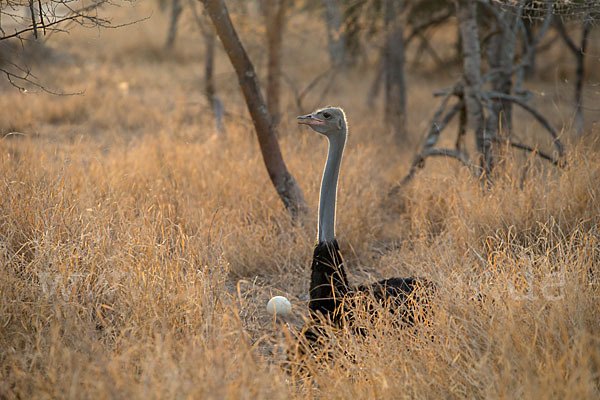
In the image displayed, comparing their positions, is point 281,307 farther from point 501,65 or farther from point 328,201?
point 501,65

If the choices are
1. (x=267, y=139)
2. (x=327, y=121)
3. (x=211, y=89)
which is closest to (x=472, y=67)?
(x=267, y=139)

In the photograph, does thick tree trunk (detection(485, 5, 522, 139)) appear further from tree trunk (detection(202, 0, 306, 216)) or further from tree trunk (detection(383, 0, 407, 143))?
tree trunk (detection(202, 0, 306, 216))

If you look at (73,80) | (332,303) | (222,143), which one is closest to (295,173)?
(222,143)

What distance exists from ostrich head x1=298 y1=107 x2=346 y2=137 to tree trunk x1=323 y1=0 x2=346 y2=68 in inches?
264

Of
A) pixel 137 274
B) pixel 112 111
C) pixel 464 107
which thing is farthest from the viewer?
pixel 112 111

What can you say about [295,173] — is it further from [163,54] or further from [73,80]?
[163,54]

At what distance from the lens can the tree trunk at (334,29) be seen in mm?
11543

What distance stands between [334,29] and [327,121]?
9.04 m

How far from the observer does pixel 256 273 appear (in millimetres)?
4219

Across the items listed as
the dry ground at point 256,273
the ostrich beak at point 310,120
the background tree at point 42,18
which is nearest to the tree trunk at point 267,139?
the dry ground at point 256,273

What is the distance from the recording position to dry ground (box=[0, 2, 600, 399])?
7.15 ft

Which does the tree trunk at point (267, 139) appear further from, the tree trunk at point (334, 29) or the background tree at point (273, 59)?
the tree trunk at point (334, 29)

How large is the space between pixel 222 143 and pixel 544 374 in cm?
484

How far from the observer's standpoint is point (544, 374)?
210cm
